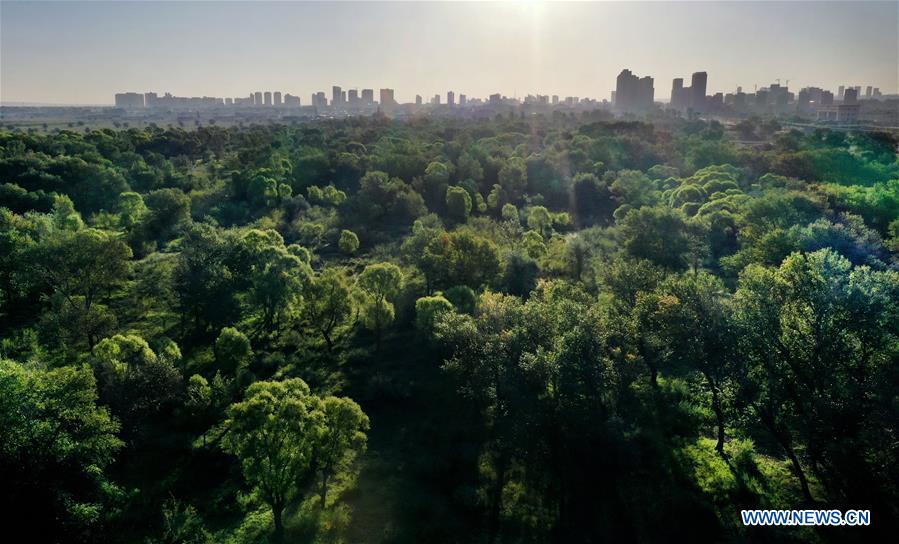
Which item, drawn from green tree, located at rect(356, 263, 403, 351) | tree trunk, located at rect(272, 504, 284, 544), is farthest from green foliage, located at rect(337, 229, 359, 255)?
tree trunk, located at rect(272, 504, 284, 544)

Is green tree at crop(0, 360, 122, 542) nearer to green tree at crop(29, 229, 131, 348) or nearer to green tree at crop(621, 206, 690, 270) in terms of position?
green tree at crop(29, 229, 131, 348)

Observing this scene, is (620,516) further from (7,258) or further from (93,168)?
(93,168)

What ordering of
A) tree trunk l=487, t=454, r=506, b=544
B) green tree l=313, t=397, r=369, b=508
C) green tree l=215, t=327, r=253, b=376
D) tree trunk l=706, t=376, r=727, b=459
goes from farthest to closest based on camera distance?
green tree l=215, t=327, r=253, b=376 → tree trunk l=706, t=376, r=727, b=459 → green tree l=313, t=397, r=369, b=508 → tree trunk l=487, t=454, r=506, b=544

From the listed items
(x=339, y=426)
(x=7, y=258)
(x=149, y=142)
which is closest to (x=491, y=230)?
(x=339, y=426)

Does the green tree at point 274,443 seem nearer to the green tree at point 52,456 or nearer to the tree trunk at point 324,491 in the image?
the tree trunk at point 324,491

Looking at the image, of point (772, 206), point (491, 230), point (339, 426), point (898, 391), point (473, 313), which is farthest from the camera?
point (491, 230)

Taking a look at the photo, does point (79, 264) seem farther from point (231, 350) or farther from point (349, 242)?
point (349, 242)

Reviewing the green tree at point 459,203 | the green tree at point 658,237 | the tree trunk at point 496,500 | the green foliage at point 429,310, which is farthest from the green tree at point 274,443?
the green tree at point 459,203

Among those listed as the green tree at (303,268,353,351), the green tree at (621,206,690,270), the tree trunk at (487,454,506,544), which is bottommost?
the tree trunk at (487,454,506,544)

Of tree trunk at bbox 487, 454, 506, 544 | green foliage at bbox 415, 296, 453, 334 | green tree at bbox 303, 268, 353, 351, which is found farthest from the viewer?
green tree at bbox 303, 268, 353, 351
